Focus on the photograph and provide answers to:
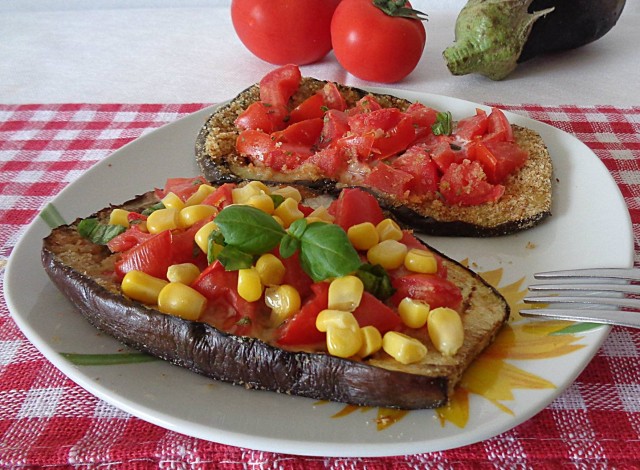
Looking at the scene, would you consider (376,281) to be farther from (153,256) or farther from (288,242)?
(153,256)

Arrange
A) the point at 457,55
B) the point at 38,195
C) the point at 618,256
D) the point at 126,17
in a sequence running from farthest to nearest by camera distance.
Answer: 1. the point at 126,17
2. the point at 457,55
3. the point at 38,195
4. the point at 618,256

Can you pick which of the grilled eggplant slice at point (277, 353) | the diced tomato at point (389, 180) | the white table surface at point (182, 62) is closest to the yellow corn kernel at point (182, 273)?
the grilled eggplant slice at point (277, 353)

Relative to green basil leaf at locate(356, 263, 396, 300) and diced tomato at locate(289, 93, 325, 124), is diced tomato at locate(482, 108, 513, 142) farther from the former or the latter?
green basil leaf at locate(356, 263, 396, 300)

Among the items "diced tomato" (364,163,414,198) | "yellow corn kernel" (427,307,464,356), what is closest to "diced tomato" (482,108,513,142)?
"diced tomato" (364,163,414,198)

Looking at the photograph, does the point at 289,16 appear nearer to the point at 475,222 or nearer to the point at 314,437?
the point at 475,222

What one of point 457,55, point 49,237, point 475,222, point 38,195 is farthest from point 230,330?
point 457,55

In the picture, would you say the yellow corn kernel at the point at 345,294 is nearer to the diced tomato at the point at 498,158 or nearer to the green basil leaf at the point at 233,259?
the green basil leaf at the point at 233,259
